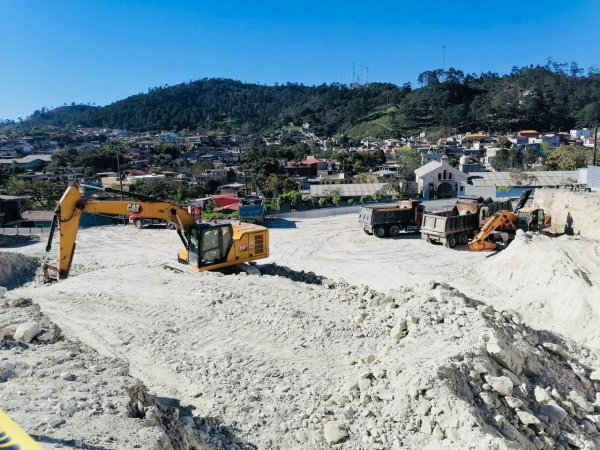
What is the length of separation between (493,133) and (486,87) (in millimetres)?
34455

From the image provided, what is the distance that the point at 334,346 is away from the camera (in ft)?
28.3

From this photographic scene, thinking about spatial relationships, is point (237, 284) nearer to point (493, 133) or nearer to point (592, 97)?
point (493, 133)

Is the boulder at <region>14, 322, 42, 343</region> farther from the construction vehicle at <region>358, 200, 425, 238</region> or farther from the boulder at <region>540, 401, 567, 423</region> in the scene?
the construction vehicle at <region>358, 200, 425, 238</region>

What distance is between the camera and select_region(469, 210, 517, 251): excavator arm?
65.5ft

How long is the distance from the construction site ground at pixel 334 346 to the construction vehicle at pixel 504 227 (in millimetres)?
3819

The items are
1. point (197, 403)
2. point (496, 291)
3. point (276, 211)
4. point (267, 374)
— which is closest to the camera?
point (197, 403)

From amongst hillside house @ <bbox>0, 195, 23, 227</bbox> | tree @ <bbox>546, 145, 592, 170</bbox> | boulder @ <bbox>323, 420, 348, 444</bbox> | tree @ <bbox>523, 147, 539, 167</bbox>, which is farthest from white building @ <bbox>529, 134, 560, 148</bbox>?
boulder @ <bbox>323, 420, 348, 444</bbox>

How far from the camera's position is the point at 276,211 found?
31.3 metres

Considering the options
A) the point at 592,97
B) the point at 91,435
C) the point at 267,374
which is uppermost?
the point at 592,97

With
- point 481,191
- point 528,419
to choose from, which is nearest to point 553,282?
point 528,419

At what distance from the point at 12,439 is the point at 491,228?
19.5 meters

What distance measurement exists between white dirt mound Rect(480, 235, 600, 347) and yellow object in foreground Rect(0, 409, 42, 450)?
11.2 m

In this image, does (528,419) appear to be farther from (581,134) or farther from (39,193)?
(581,134)

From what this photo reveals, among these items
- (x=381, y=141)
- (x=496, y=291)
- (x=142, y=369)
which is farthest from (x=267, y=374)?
(x=381, y=141)
